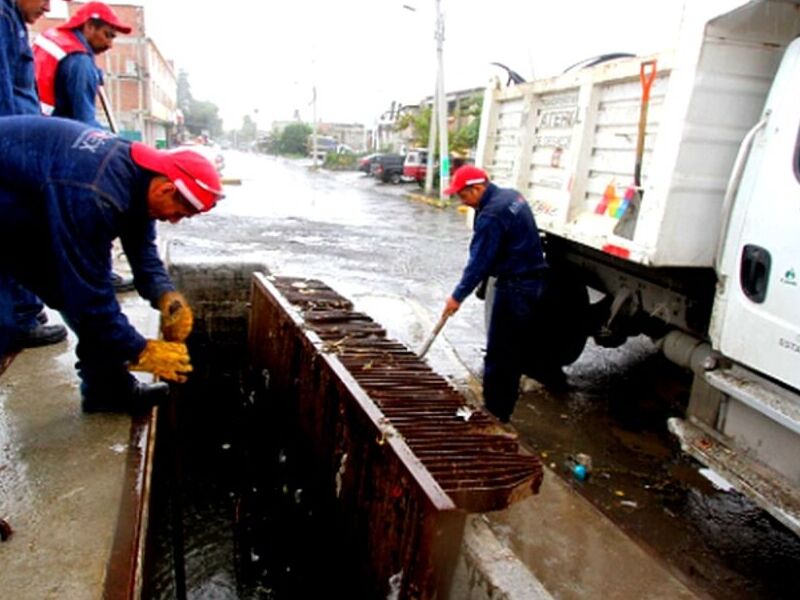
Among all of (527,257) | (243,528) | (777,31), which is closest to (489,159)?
(527,257)

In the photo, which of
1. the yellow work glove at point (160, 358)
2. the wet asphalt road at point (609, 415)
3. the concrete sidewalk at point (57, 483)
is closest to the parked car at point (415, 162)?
the wet asphalt road at point (609, 415)

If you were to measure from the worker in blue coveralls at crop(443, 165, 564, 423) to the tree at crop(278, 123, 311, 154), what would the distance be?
61.2 meters

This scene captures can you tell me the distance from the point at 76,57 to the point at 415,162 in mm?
26793

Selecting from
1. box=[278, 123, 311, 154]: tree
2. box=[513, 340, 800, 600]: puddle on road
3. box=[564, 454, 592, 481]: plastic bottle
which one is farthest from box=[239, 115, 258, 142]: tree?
Result: box=[564, 454, 592, 481]: plastic bottle

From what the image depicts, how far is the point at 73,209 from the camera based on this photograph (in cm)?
239

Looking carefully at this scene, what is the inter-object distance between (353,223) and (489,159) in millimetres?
9820

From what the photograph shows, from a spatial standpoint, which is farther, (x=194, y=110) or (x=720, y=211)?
(x=194, y=110)

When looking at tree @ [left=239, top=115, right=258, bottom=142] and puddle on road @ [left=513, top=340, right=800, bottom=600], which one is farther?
tree @ [left=239, top=115, right=258, bottom=142]

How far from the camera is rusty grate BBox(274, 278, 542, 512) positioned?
2611 millimetres

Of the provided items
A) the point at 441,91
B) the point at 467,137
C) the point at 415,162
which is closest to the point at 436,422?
the point at 441,91

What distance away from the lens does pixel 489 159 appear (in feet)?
19.7

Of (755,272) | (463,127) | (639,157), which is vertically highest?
(463,127)

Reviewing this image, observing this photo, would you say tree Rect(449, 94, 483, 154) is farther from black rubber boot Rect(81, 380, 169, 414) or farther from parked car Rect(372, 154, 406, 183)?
black rubber boot Rect(81, 380, 169, 414)

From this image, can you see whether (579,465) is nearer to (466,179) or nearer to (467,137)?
(466,179)
